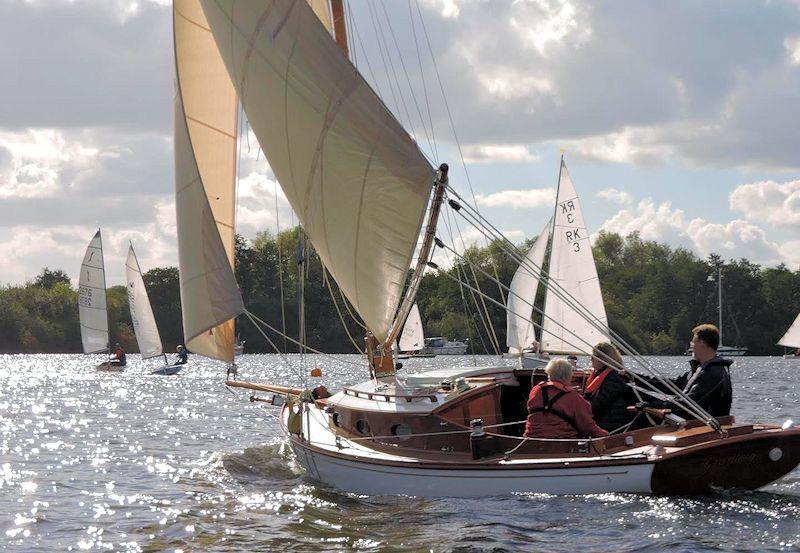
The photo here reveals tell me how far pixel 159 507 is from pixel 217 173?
5.65 m

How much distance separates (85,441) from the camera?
1001 inches

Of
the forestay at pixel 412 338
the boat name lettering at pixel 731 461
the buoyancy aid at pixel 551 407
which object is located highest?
the forestay at pixel 412 338

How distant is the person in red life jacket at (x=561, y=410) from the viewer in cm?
1390

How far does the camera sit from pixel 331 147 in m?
15.9

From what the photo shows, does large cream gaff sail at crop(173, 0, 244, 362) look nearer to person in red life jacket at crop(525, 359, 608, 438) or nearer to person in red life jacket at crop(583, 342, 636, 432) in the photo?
person in red life jacket at crop(525, 359, 608, 438)

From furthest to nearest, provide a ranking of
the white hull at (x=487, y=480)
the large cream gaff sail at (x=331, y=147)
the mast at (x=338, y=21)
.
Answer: the mast at (x=338, y=21) < the large cream gaff sail at (x=331, y=147) < the white hull at (x=487, y=480)

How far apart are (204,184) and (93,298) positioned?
5031 centimetres

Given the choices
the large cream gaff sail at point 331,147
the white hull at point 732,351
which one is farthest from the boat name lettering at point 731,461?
the white hull at point 732,351

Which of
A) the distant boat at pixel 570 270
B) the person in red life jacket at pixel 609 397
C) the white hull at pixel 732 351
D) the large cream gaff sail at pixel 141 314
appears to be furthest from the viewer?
the white hull at pixel 732 351

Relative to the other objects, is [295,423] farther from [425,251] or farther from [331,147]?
[331,147]

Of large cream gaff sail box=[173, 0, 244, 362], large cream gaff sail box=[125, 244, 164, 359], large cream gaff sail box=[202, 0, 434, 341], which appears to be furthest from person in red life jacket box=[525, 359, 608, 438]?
large cream gaff sail box=[125, 244, 164, 359]

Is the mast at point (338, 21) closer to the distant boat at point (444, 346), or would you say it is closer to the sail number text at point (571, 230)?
the sail number text at point (571, 230)

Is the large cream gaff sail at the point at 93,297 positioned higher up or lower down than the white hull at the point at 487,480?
higher up

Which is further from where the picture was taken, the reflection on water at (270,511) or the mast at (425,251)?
the mast at (425,251)
